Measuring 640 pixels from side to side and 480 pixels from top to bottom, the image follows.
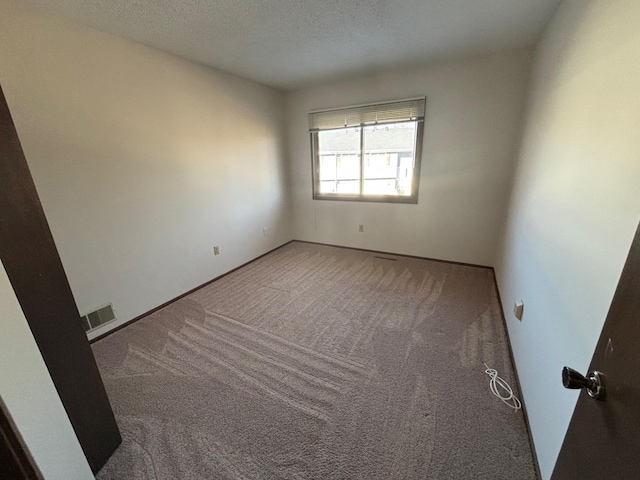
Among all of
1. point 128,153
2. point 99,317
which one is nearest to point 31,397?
point 99,317

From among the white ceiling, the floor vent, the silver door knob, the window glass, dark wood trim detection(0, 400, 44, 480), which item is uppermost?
the white ceiling

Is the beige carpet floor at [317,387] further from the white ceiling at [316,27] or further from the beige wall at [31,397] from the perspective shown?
the white ceiling at [316,27]

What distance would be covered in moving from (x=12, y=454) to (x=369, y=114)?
380cm

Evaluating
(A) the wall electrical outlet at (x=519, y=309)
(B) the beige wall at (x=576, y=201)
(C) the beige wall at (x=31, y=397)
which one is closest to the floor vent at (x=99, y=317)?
(C) the beige wall at (x=31, y=397)

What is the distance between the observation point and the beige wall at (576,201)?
2.66 feet

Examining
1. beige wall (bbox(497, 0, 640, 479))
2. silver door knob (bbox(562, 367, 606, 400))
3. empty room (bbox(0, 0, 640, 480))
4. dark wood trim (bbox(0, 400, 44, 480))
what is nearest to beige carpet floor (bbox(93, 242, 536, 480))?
empty room (bbox(0, 0, 640, 480))

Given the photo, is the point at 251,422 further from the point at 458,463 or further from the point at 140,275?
the point at 140,275

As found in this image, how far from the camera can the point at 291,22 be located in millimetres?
1904

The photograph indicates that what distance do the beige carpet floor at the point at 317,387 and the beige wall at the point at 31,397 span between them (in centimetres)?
40

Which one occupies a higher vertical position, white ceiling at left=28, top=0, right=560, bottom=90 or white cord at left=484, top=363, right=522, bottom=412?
white ceiling at left=28, top=0, right=560, bottom=90

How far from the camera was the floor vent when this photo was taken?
202cm

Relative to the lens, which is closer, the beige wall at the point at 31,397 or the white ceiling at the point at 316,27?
the beige wall at the point at 31,397

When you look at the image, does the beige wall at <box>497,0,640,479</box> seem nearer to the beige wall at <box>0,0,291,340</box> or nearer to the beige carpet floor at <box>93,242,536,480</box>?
the beige carpet floor at <box>93,242,536,480</box>

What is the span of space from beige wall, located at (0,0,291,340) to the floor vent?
6 cm
